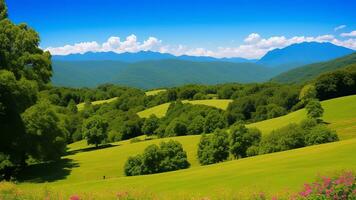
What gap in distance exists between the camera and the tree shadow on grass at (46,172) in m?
42.7

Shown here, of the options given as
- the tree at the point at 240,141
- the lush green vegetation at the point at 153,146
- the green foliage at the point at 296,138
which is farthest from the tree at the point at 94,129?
the green foliage at the point at 296,138

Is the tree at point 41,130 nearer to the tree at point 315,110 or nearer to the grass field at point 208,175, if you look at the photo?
the grass field at point 208,175

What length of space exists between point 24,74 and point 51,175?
12.2 metres

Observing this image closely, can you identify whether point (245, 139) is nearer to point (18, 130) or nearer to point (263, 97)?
point (18, 130)

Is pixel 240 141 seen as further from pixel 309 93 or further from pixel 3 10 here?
pixel 309 93

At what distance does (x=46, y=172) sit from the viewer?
4697 cm

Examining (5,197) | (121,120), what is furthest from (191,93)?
(5,197)

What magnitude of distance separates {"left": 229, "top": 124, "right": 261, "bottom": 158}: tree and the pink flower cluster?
145ft

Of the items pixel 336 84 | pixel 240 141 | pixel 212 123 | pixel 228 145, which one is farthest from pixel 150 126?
pixel 240 141

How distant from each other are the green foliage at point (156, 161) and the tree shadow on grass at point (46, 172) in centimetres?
824

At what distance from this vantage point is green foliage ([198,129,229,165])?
58.2 m

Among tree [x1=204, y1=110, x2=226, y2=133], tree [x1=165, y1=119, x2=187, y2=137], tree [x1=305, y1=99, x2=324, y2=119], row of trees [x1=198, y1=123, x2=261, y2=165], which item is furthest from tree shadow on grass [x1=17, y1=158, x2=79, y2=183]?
tree [x1=305, y1=99, x2=324, y2=119]

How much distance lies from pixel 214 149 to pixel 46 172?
80.3ft

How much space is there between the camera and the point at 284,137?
5541 centimetres
